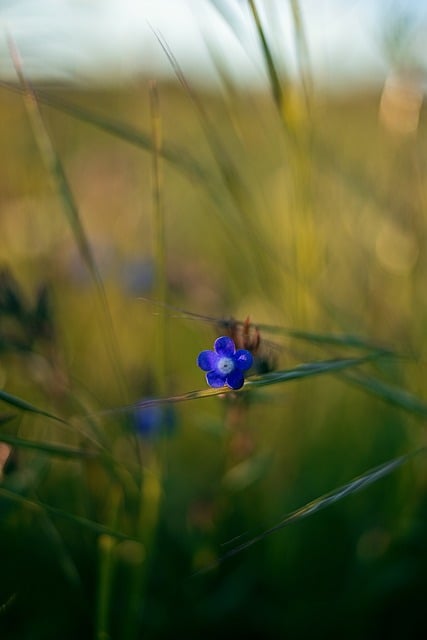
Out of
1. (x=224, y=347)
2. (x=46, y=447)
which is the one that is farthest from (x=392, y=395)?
(x=46, y=447)

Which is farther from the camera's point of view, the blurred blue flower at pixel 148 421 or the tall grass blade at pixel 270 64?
the blurred blue flower at pixel 148 421

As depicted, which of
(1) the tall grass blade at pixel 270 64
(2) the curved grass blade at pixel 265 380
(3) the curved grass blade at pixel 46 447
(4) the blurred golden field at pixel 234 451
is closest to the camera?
(2) the curved grass blade at pixel 265 380

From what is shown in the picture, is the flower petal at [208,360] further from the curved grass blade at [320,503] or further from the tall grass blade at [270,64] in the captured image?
the tall grass blade at [270,64]

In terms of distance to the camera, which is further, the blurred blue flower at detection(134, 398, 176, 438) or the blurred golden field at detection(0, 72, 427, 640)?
the blurred blue flower at detection(134, 398, 176, 438)

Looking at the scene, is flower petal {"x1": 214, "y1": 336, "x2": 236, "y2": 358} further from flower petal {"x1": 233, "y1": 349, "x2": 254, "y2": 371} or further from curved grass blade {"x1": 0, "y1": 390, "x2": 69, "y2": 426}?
curved grass blade {"x1": 0, "y1": 390, "x2": 69, "y2": 426}

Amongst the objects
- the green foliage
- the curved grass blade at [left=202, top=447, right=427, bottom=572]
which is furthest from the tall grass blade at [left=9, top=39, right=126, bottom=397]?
the curved grass blade at [left=202, top=447, right=427, bottom=572]

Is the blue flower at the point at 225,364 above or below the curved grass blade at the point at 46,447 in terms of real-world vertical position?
above

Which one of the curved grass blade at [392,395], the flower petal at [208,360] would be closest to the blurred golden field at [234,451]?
the curved grass blade at [392,395]
